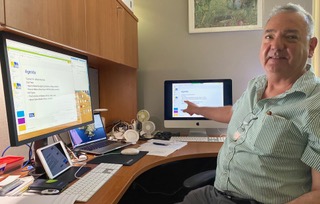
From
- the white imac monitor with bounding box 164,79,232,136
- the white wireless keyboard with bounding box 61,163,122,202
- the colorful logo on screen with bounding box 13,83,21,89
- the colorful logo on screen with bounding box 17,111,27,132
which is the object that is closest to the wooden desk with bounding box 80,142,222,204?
the white wireless keyboard with bounding box 61,163,122,202

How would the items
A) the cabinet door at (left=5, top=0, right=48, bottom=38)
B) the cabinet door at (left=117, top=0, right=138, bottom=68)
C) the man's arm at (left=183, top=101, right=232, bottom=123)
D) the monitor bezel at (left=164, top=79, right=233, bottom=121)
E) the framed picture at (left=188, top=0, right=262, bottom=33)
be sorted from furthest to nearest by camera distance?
the framed picture at (left=188, top=0, right=262, bottom=33) < the monitor bezel at (left=164, top=79, right=233, bottom=121) < the cabinet door at (left=117, top=0, right=138, bottom=68) < the man's arm at (left=183, top=101, right=232, bottom=123) < the cabinet door at (left=5, top=0, right=48, bottom=38)

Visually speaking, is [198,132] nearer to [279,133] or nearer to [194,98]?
[194,98]

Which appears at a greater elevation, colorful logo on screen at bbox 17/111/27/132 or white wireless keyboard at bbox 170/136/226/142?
colorful logo on screen at bbox 17/111/27/132

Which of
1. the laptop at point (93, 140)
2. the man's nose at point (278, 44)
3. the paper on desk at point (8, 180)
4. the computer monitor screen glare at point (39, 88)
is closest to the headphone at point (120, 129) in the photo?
the laptop at point (93, 140)

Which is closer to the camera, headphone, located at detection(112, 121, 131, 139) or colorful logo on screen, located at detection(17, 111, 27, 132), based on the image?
colorful logo on screen, located at detection(17, 111, 27, 132)

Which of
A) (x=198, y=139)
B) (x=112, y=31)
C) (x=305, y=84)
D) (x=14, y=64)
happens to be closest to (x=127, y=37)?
(x=112, y=31)

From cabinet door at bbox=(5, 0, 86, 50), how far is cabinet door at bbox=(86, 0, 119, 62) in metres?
0.08

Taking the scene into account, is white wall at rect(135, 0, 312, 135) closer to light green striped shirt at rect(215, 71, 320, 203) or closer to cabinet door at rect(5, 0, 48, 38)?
light green striped shirt at rect(215, 71, 320, 203)

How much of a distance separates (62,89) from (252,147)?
954 mm

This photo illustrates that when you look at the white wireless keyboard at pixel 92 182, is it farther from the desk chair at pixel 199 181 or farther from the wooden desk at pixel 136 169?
the desk chair at pixel 199 181

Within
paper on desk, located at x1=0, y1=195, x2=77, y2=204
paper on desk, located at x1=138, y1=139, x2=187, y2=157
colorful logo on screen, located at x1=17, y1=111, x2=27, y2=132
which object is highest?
colorful logo on screen, located at x1=17, y1=111, x2=27, y2=132

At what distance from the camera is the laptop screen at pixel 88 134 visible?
1.56 meters

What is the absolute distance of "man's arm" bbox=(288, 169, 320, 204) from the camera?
2.93ft

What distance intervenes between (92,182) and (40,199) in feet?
0.71
